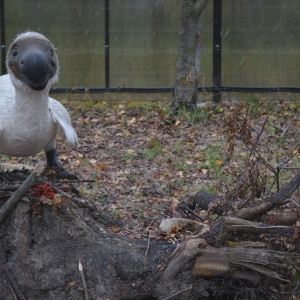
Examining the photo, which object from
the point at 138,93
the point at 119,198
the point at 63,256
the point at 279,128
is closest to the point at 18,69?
the point at 63,256

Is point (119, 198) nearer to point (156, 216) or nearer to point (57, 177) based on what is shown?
point (156, 216)

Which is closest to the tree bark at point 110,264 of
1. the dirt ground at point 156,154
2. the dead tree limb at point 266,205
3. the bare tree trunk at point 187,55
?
the dead tree limb at point 266,205

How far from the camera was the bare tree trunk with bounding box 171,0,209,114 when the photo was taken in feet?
37.6

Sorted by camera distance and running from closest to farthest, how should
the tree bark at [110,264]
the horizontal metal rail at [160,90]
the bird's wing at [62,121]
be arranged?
the tree bark at [110,264], the bird's wing at [62,121], the horizontal metal rail at [160,90]

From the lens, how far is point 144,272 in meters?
4.76

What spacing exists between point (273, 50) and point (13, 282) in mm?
9828

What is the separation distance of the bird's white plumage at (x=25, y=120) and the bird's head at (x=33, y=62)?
0.07 ft

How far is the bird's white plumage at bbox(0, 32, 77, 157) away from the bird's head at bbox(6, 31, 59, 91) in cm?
2

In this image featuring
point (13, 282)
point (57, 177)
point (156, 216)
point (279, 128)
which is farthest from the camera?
point (279, 128)

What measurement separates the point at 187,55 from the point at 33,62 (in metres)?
7.01

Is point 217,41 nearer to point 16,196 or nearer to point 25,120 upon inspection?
point 25,120

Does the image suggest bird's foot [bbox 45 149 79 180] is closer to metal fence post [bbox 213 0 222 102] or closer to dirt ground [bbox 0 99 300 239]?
dirt ground [bbox 0 99 300 239]

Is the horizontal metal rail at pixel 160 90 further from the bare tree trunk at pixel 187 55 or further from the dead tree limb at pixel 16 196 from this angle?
the dead tree limb at pixel 16 196

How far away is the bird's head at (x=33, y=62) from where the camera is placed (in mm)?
4727
